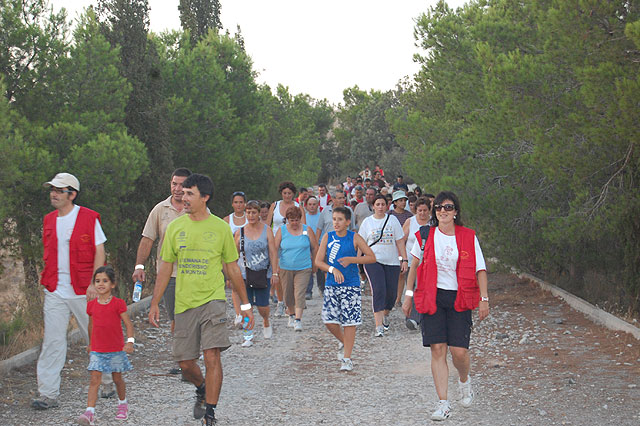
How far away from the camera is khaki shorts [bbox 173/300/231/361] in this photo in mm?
6359

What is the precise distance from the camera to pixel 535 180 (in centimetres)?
1430

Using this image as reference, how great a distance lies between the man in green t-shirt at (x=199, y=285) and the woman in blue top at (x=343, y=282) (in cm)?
285

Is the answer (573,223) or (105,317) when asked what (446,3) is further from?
(105,317)

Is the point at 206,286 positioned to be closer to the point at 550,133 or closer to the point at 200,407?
the point at 200,407

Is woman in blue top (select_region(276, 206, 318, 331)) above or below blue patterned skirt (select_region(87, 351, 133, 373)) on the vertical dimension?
above

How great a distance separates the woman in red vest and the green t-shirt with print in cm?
178

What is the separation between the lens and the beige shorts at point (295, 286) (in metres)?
11.8

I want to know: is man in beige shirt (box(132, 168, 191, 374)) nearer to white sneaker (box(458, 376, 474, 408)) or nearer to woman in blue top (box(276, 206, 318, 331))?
white sneaker (box(458, 376, 474, 408))

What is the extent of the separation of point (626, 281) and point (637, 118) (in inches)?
162

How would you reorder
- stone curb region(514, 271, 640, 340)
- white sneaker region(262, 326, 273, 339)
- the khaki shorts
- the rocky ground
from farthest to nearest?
white sneaker region(262, 326, 273, 339) < stone curb region(514, 271, 640, 340) < the rocky ground < the khaki shorts

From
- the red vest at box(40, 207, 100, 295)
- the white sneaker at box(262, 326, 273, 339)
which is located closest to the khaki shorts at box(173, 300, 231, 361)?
the red vest at box(40, 207, 100, 295)

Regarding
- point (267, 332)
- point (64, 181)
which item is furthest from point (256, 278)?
point (64, 181)

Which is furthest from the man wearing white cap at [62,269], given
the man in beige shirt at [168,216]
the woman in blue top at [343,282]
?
the woman in blue top at [343,282]

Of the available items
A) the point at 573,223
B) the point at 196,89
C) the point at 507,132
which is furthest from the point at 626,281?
the point at 196,89
